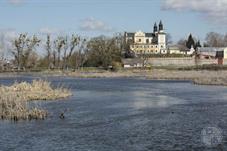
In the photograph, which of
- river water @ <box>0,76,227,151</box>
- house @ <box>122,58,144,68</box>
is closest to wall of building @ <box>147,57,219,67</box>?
house @ <box>122,58,144,68</box>

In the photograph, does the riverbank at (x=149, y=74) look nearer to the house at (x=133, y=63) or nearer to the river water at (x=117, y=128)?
the house at (x=133, y=63)

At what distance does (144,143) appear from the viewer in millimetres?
21969

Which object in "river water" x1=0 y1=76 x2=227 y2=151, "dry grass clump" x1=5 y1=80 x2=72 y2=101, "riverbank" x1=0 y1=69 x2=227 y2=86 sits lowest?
"riverbank" x1=0 y1=69 x2=227 y2=86

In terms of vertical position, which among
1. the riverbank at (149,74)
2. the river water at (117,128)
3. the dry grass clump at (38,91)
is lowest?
the riverbank at (149,74)

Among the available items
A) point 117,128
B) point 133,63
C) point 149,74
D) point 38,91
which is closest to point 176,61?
point 133,63

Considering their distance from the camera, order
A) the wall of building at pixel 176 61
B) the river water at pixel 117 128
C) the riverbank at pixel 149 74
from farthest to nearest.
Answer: the wall of building at pixel 176 61
the riverbank at pixel 149 74
the river water at pixel 117 128

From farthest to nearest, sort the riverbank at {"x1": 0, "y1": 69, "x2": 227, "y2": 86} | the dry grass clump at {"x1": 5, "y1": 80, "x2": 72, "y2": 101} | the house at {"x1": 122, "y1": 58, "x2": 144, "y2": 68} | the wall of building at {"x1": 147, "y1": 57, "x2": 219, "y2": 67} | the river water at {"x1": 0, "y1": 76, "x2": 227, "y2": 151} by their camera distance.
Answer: the wall of building at {"x1": 147, "y1": 57, "x2": 219, "y2": 67} < the house at {"x1": 122, "y1": 58, "x2": 144, "y2": 68} < the riverbank at {"x1": 0, "y1": 69, "x2": 227, "y2": 86} < the dry grass clump at {"x1": 5, "y1": 80, "x2": 72, "y2": 101} < the river water at {"x1": 0, "y1": 76, "x2": 227, "y2": 151}

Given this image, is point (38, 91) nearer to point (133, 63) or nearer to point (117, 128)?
point (117, 128)

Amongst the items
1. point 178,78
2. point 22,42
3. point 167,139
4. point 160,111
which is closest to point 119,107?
point 160,111

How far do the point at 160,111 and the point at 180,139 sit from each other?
40.1ft

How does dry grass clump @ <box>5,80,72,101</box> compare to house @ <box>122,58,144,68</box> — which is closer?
dry grass clump @ <box>5,80,72,101</box>

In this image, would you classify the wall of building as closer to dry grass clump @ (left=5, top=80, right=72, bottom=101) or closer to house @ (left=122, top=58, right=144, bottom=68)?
house @ (left=122, top=58, right=144, bottom=68)

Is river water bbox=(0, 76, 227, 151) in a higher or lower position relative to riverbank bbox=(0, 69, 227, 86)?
higher

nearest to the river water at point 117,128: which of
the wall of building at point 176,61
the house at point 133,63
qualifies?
the house at point 133,63
